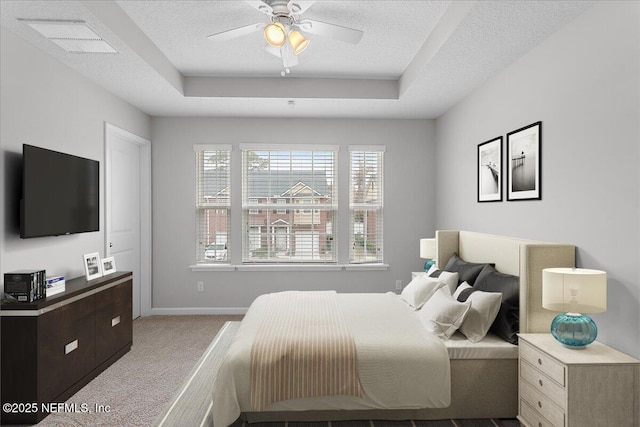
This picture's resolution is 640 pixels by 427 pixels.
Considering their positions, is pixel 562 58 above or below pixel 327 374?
above

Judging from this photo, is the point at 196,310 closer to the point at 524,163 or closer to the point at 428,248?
the point at 428,248

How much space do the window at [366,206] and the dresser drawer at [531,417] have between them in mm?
3226

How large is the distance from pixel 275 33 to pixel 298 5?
219 mm

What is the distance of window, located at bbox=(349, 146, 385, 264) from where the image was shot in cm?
560

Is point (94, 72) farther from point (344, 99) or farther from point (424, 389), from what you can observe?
point (424, 389)

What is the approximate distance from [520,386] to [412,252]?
3145mm

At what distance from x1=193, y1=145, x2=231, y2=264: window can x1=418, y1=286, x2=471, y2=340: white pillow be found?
330 cm

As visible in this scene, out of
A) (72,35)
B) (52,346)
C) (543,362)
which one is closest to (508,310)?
(543,362)

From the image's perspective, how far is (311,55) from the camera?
13.1 ft

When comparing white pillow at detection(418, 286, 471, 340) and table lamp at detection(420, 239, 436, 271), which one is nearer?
white pillow at detection(418, 286, 471, 340)

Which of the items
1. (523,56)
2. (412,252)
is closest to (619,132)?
(523,56)

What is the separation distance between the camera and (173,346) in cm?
419

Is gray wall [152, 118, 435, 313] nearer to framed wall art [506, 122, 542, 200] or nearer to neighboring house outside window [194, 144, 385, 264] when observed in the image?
neighboring house outside window [194, 144, 385, 264]

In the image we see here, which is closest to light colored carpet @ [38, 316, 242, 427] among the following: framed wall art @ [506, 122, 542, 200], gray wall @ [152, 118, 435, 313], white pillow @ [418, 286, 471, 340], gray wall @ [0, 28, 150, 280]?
gray wall @ [152, 118, 435, 313]
